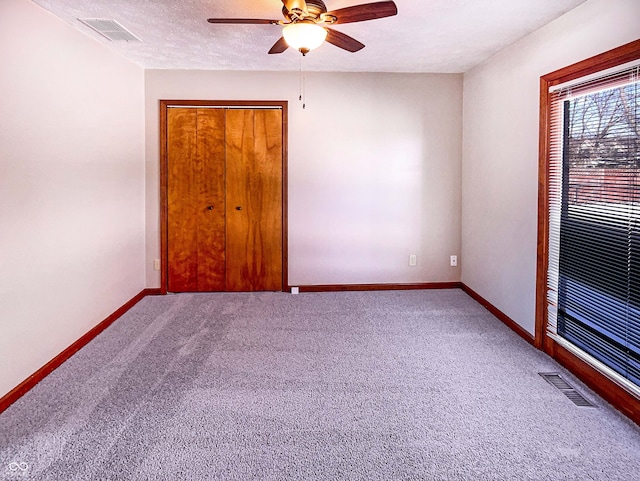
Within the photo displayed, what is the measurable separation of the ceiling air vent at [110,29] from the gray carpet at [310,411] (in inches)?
92.5

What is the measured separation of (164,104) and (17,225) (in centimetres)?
242

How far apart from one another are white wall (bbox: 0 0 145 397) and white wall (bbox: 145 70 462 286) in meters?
0.79

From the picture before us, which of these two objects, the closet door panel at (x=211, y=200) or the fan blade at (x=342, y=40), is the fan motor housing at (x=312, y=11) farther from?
the closet door panel at (x=211, y=200)

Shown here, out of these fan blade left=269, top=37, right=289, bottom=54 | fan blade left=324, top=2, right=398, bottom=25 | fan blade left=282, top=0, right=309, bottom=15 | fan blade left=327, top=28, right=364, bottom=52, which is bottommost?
fan blade left=282, top=0, right=309, bottom=15

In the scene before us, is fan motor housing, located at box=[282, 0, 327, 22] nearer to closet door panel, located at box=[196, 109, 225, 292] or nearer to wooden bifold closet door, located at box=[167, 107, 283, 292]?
wooden bifold closet door, located at box=[167, 107, 283, 292]

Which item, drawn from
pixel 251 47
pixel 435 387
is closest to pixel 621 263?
pixel 435 387

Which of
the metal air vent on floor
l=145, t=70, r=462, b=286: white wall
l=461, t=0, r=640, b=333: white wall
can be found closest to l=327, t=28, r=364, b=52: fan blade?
l=461, t=0, r=640, b=333: white wall

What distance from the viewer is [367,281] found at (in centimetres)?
480

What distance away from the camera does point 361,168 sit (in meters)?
4.68

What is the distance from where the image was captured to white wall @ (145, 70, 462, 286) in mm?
4551

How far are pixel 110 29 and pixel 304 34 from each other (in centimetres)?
178

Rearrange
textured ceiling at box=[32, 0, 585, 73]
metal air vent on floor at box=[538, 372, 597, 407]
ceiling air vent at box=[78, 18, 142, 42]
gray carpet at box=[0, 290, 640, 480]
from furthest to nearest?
ceiling air vent at box=[78, 18, 142, 42] < textured ceiling at box=[32, 0, 585, 73] < metal air vent on floor at box=[538, 372, 597, 407] < gray carpet at box=[0, 290, 640, 480]

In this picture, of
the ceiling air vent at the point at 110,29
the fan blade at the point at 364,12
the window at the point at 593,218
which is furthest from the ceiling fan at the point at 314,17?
the window at the point at 593,218

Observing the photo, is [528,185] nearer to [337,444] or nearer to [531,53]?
[531,53]
